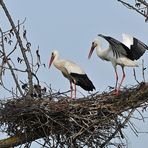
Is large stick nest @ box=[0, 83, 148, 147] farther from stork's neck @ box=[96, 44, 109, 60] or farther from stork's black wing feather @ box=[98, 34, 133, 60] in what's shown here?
stork's neck @ box=[96, 44, 109, 60]

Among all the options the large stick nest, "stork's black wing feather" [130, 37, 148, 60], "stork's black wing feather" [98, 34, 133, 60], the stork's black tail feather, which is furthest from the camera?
the stork's black tail feather

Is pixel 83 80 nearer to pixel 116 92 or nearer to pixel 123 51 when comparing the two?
pixel 123 51

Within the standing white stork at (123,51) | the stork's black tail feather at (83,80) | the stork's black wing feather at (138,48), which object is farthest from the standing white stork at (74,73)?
the stork's black wing feather at (138,48)

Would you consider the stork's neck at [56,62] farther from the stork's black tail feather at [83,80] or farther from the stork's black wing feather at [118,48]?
the stork's black wing feather at [118,48]

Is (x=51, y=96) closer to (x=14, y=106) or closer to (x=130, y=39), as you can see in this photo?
(x=14, y=106)

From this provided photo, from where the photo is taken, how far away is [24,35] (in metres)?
12.3

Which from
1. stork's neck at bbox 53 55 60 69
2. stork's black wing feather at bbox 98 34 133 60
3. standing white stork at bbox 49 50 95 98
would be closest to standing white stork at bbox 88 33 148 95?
stork's black wing feather at bbox 98 34 133 60

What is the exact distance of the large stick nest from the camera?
35.9 ft

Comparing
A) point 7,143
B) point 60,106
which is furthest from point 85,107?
point 7,143

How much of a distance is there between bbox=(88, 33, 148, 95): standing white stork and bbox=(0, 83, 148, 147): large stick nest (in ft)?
3.09

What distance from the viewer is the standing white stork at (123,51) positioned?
505 inches

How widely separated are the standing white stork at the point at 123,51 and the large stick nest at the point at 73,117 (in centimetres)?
94

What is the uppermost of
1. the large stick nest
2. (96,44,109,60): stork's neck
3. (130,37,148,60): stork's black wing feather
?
(96,44,109,60): stork's neck

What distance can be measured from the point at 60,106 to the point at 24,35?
5.10 feet
